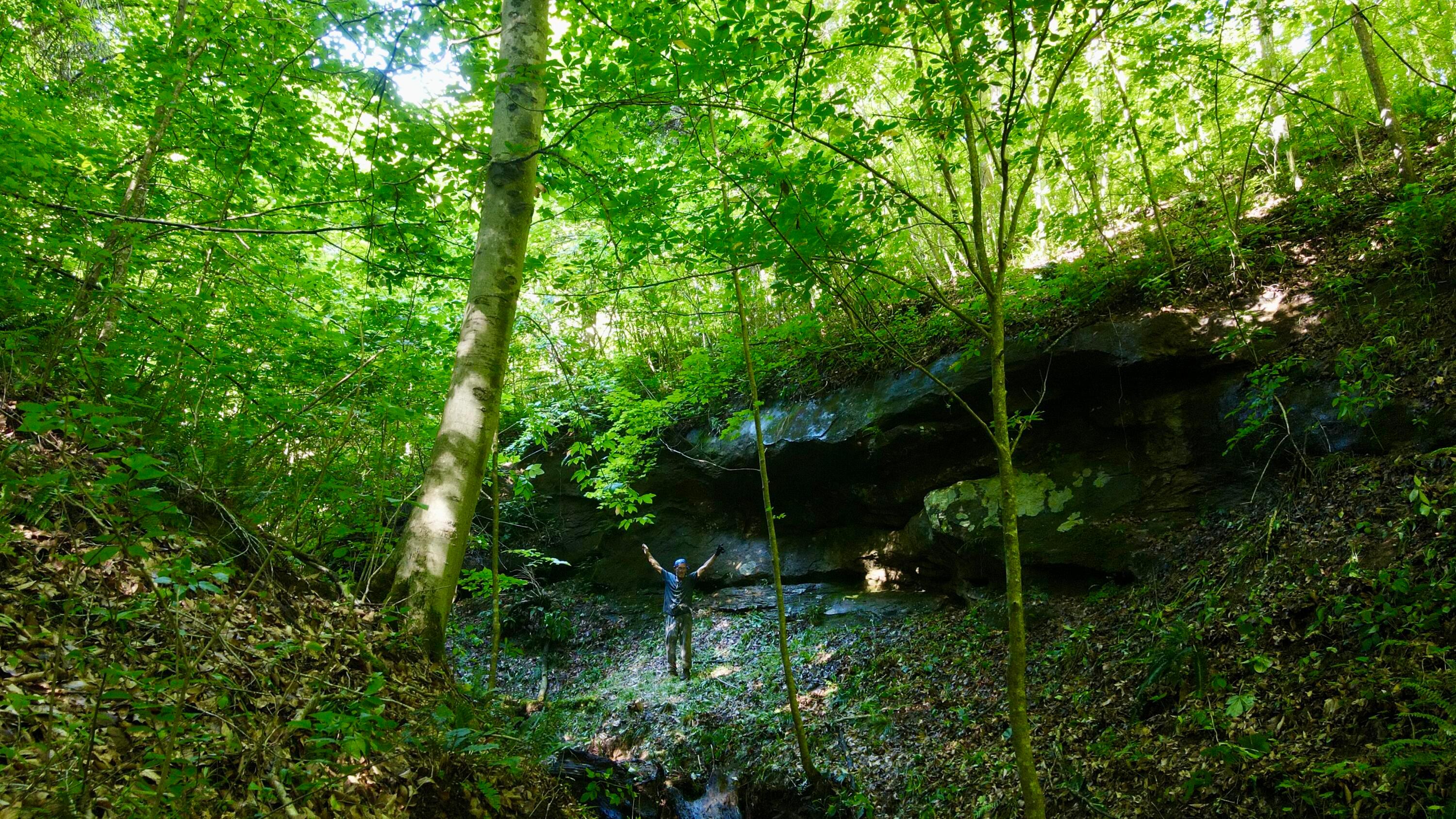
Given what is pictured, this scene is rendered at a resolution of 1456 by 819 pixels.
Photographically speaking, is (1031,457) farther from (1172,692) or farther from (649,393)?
(649,393)

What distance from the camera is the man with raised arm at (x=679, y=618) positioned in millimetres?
8383

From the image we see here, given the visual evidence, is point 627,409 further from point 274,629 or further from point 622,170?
point 274,629

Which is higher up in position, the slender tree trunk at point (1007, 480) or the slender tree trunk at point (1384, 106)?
the slender tree trunk at point (1384, 106)

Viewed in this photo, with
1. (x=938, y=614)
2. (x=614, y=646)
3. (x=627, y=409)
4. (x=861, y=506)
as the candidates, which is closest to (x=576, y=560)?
(x=614, y=646)

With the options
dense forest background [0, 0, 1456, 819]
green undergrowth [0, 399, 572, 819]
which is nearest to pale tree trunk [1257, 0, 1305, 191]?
dense forest background [0, 0, 1456, 819]

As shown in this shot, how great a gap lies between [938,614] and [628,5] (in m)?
7.35

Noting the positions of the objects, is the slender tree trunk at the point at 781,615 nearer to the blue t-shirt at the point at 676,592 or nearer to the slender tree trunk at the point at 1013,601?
the slender tree trunk at the point at 1013,601

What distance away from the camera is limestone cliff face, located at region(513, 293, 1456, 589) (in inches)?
243

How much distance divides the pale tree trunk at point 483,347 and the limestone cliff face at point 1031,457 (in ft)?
12.7

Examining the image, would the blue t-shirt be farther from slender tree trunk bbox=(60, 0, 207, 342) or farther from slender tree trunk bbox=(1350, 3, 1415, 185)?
slender tree trunk bbox=(1350, 3, 1415, 185)

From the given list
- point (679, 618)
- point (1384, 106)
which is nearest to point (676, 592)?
point (679, 618)

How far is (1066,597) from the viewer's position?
6508mm

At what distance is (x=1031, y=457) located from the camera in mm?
7547

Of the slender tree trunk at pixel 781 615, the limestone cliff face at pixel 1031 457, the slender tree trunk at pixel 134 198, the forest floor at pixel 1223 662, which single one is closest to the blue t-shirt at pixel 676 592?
the forest floor at pixel 1223 662
